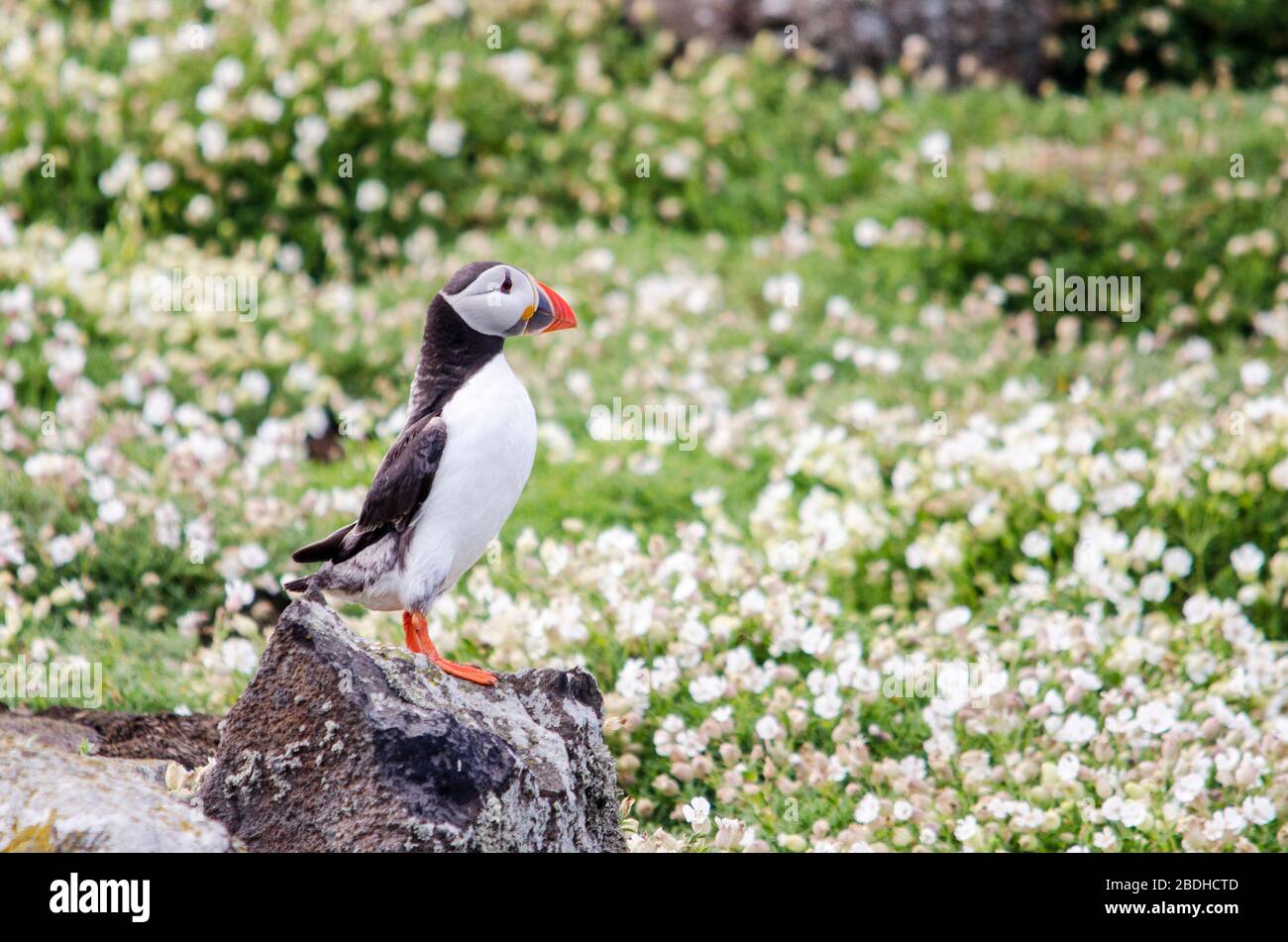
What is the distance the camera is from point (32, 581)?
5906 millimetres

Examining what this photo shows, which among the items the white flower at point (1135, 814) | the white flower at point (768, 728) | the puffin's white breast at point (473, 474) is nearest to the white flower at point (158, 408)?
the puffin's white breast at point (473, 474)

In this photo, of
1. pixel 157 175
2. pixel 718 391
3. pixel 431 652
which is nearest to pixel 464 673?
pixel 431 652

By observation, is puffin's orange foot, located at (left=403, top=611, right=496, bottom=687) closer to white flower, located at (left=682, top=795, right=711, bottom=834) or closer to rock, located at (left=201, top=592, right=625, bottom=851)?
rock, located at (left=201, top=592, right=625, bottom=851)

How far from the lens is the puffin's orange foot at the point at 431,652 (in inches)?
149

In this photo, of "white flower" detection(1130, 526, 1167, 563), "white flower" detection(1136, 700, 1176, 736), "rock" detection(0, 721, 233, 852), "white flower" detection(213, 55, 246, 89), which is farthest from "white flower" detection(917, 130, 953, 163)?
"rock" detection(0, 721, 233, 852)

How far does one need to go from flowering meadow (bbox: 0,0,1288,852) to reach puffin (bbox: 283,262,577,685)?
0.99 meters

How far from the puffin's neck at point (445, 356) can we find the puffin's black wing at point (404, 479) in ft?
0.28

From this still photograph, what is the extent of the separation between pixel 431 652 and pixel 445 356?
77cm

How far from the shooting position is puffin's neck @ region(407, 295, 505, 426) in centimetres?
389

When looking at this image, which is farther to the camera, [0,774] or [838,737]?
[838,737]

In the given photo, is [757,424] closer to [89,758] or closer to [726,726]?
[726,726]

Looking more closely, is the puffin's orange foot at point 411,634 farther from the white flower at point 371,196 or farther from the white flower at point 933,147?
the white flower at point 933,147
